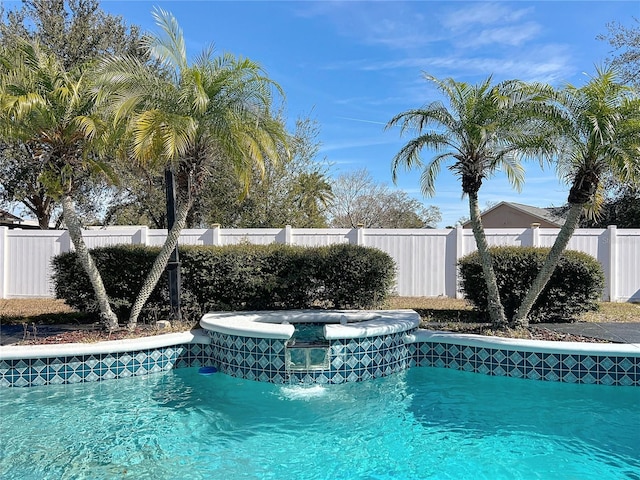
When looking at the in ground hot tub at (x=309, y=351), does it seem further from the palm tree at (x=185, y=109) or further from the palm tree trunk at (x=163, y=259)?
the palm tree at (x=185, y=109)

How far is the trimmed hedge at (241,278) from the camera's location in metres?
9.36

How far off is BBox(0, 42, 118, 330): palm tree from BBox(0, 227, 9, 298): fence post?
764 centimetres

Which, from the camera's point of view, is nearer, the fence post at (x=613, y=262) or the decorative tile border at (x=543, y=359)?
the decorative tile border at (x=543, y=359)

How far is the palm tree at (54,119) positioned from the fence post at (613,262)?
1336cm

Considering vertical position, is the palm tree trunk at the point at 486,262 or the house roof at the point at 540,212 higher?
the house roof at the point at 540,212

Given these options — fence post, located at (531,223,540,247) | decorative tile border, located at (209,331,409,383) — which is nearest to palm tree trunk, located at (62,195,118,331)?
decorative tile border, located at (209,331,409,383)

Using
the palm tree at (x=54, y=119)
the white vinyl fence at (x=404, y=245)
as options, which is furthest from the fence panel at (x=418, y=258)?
the palm tree at (x=54, y=119)

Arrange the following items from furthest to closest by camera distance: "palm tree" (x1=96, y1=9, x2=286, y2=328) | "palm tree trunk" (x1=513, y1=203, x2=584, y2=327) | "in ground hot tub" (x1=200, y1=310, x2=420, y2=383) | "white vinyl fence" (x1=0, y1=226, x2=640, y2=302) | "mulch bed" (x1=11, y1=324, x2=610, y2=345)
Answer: "white vinyl fence" (x1=0, y1=226, x2=640, y2=302)
"palm tree trunk" (x1=513, y1=203, x2=584, y2=327)
"mulch bed" (x1=11, y1=324, x2=610, y2=345)
"palm tree" (x1=96, y1=9, x2=286, y2=328)
"in ground hot tub" (x1=200, y1=310, x2=420, y2=383)

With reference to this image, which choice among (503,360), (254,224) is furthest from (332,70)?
(503,360)

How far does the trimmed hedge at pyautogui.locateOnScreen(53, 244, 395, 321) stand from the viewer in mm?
9359

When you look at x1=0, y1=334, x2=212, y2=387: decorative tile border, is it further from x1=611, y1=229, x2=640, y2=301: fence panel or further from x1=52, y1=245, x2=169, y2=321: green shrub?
x1=611, y1=229, x2=640, y2=301: fence panel

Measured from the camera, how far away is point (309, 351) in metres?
6.53

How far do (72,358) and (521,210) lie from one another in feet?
98.2

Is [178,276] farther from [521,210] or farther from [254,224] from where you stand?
[521,210]
